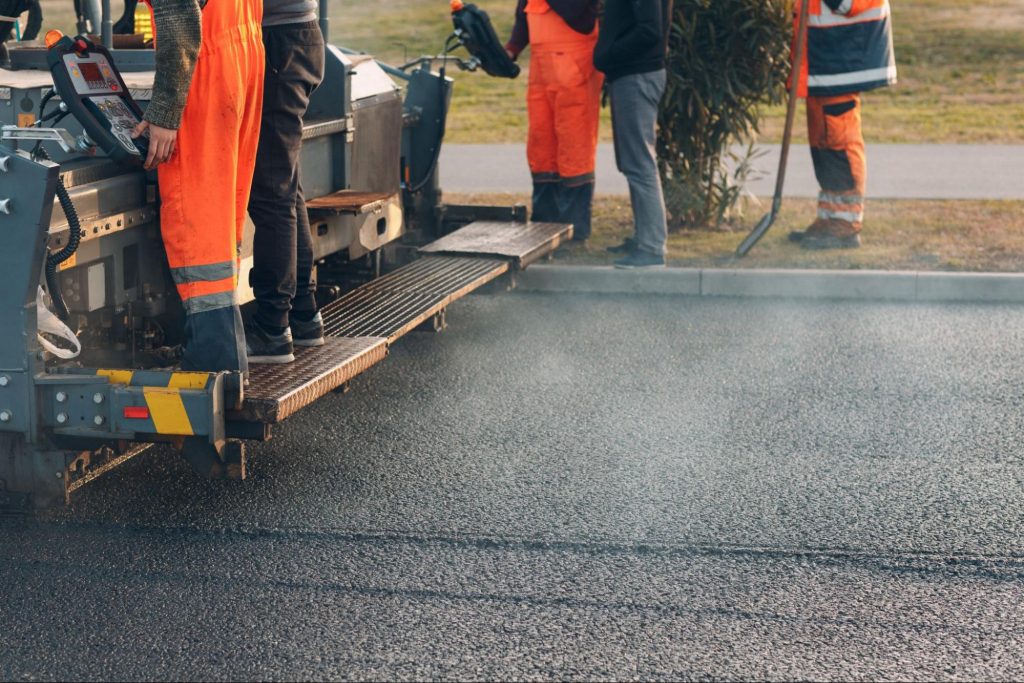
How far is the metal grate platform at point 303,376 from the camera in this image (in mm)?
4242

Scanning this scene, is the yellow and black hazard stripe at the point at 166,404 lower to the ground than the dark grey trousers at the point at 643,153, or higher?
lower

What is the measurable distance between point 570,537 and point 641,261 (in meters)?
3.93

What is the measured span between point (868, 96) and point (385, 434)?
42.0 ft

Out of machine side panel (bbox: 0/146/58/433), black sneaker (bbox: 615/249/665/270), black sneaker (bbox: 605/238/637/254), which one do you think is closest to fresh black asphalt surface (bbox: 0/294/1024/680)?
machine side panel (bbox: 0/146/58/433)

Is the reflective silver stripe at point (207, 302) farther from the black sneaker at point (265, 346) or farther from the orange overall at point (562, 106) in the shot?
the orange overall at point (562, 106)

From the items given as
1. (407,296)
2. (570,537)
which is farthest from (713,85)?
(570,537)

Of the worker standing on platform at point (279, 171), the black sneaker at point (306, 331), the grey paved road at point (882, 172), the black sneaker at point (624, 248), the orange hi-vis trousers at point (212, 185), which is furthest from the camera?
the grey paved road at point (882, 172)

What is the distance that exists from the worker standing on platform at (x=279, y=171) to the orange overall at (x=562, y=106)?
3.58 metres

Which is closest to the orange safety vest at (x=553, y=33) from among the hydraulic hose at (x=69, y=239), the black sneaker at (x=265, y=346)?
the black sneaker at (x=265, y=346)

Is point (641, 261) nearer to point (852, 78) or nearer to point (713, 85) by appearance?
point (713, 85)

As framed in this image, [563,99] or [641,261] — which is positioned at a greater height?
[563,99]

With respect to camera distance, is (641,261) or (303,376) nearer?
(303,376)

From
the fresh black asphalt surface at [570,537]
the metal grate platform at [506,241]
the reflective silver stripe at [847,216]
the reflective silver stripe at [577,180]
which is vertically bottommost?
the fresh black asphalt surface at [570,537]

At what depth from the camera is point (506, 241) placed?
23.4 ft
